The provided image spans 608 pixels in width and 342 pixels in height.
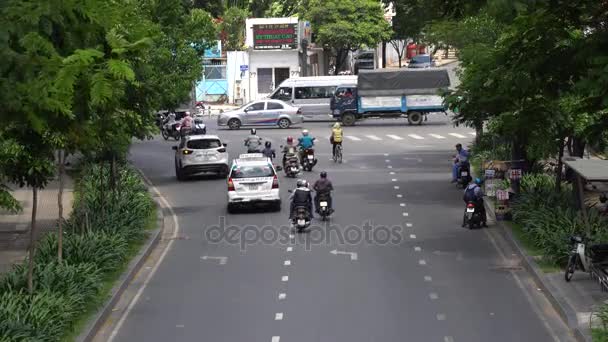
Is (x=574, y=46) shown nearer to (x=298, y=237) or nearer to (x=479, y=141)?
(x=298, y=237)

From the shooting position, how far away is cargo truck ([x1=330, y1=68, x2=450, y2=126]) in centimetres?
5822

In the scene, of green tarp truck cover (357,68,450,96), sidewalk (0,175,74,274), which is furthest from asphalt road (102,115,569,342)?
green tarp truck cover (357,68,450,96)

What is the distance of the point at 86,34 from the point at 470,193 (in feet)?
48.2

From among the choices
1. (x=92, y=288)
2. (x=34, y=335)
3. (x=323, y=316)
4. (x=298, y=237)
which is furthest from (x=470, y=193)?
(x=34, y=335)

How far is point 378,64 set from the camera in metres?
105

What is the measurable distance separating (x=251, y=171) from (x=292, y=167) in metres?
7.70

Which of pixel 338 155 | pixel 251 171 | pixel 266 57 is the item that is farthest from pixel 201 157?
pixel 266 57

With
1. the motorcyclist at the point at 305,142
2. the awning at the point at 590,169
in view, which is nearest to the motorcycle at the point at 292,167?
the motorcyclist at the point at 305,142

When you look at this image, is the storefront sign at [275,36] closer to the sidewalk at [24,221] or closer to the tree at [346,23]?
the tree at [346,23]

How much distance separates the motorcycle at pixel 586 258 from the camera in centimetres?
1986

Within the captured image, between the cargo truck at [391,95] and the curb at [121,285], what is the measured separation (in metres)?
29.5

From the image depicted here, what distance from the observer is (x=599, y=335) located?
51.5 ft

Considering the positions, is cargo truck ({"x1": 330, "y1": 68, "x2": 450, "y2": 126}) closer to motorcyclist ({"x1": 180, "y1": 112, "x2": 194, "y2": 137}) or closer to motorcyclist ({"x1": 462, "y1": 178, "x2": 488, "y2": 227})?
motorcyclist ({"x1": 180, "y1": 112, "x2": 194, "y2": 137})

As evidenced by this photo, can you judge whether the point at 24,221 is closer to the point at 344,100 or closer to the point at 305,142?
the point at 305,142
